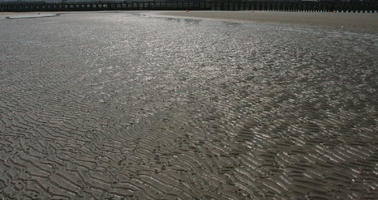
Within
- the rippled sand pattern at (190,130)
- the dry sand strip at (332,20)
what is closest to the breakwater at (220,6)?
the dry sand strip at (332,20)

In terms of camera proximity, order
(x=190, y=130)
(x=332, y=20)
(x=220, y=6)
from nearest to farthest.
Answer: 1. (x=190, y=130)
2. (x=332, y=20)
3. (x=220, y=6)

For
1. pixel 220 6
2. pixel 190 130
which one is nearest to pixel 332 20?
pixel 190 130

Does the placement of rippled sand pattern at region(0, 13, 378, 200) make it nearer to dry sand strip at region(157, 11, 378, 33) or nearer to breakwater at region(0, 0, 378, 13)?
dry sand strip at region(157, 11, 378, 33)

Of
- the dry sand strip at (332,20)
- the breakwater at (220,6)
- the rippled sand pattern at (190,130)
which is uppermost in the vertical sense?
the breakwater at (220,6)

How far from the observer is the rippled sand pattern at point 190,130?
3273 mm

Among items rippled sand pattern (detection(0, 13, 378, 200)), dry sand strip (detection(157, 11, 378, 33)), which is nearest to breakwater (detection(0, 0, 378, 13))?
dry sand strip (detection(157, 11, 378, 33))

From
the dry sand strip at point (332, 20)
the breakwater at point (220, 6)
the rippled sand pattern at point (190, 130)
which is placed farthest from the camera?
the breakwater at point (220, 6)

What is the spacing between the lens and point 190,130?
4.65 meters

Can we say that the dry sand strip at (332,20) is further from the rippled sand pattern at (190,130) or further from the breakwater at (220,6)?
the breakwater at (220,6)

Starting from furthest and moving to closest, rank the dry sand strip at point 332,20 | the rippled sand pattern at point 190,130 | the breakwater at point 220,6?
the breakwater at point 220,6
the dry sand strip at point 332,20
the rippled sand pattern at point 190,130

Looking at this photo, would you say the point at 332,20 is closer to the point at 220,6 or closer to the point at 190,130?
the point at 190,130

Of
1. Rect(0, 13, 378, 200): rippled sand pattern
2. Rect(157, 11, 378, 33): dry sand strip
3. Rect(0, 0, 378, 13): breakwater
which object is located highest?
Rect(0, 0, 378, 13): breakwater

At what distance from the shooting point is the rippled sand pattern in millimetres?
3273

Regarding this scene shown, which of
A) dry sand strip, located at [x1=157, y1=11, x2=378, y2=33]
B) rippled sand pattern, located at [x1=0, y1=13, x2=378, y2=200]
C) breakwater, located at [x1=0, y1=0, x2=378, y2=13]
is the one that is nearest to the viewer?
rippled sand pattern, located at [x1=0, y1=13, x2=378, y2=200]
